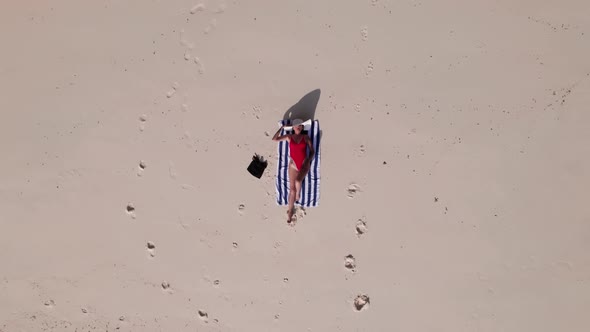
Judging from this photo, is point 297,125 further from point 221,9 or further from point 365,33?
point 221,9

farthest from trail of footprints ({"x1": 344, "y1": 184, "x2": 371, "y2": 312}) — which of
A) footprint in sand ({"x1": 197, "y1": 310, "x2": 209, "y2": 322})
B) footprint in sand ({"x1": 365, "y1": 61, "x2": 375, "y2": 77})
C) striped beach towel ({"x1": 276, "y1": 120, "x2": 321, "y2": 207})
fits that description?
footprint in sand ({"x1": 197, "y1": 310, "x2": 209, "y2": 322})

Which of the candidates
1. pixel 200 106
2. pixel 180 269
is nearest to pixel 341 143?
pixel 200 106

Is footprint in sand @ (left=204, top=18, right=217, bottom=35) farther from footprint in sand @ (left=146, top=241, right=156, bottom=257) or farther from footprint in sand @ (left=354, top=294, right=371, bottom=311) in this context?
footprint in sand @ (left=354, top=294, right=371, bottom=311)

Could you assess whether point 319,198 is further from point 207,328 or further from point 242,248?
point 207,328

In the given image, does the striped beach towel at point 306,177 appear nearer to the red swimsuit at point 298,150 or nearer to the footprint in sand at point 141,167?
the red swimsuit at point 298,150

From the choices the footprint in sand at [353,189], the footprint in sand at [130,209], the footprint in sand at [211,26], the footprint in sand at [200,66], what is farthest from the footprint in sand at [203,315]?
the footprint in sand at [211,26]

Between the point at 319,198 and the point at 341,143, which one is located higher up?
the point at 341,143
